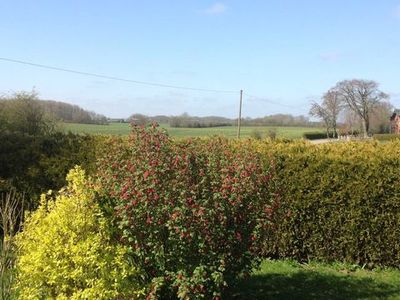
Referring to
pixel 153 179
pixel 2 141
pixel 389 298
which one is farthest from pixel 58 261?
pixel 2 141

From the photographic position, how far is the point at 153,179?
466 cm

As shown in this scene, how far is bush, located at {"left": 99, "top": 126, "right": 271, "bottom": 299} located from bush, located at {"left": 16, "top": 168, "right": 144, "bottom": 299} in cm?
20

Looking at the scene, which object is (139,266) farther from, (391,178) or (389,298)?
(391,178)

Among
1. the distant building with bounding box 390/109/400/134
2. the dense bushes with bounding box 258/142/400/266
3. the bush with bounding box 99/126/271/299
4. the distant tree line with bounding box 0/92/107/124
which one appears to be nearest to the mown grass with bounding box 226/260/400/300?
the dense bushes with bounding box 258/142/400/266

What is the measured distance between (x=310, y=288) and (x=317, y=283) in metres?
0.26

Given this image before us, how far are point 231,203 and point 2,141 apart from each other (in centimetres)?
653

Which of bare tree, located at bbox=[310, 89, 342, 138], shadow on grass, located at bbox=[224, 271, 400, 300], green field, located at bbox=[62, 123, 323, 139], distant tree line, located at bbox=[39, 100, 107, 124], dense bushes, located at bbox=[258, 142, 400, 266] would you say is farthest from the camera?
bare tree, located at bbox=[310, 89, 342, 138]

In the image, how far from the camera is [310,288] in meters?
6.46

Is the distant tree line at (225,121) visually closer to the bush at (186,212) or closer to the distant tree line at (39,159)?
the distant tree line at (39,159)

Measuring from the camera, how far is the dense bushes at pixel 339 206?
7.37 meters

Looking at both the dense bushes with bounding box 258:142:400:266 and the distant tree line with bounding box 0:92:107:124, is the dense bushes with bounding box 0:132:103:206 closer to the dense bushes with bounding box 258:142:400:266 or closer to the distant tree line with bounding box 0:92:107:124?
the dense bushes with bounding box 258:142:400:266

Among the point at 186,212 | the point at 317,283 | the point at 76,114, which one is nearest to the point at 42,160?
the point at 186,212

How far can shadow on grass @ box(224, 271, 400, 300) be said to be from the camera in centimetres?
610

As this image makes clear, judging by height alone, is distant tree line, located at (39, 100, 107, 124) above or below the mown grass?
above
